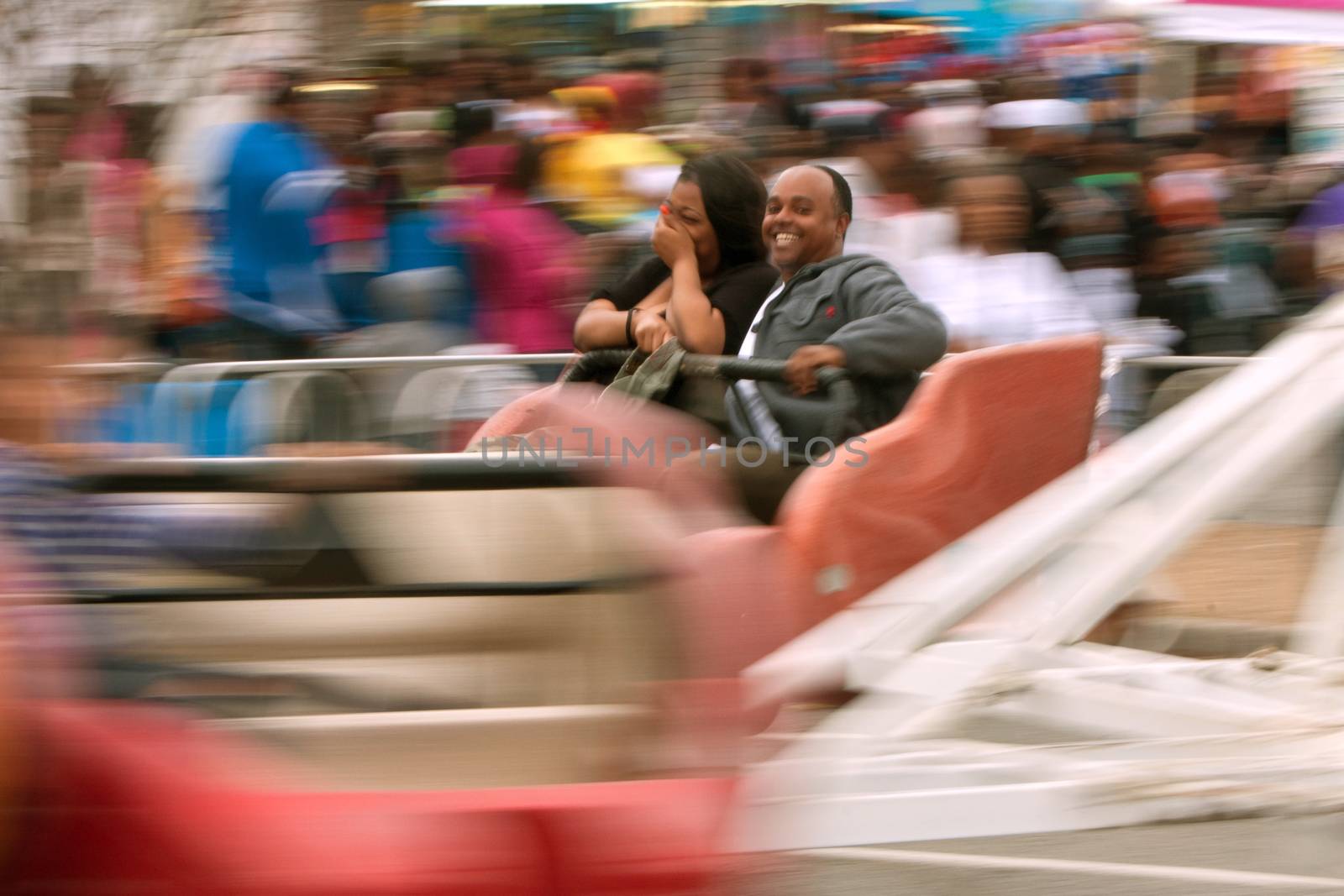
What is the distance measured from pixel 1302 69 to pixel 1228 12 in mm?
3785

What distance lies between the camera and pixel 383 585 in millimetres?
2402

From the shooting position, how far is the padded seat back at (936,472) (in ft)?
13.4

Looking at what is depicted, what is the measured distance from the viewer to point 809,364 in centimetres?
432

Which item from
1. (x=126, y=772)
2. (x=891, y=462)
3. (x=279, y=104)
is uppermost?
(x=279, y=104)

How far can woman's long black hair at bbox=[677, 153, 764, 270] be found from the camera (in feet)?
15.8

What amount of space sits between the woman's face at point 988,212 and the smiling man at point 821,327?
4.72ft

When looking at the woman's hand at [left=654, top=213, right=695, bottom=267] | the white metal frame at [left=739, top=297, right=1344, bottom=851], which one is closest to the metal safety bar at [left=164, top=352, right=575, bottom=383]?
the woman's hand at [left=654, top=213, right=695, bottom=267]

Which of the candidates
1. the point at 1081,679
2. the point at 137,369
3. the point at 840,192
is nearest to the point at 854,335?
the point at 840,192

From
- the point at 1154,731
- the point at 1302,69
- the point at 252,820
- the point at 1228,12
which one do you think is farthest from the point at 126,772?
the point at 1302,69

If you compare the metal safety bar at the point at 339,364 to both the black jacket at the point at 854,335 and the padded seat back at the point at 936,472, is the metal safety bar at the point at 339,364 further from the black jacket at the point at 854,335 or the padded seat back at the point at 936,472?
the padded seat back at the point at 936,472

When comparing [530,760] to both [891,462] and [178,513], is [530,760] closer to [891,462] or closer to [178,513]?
[178,513]

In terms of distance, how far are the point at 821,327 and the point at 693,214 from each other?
53cm

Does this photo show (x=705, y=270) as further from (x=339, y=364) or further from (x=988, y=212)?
(x=988, y=212)

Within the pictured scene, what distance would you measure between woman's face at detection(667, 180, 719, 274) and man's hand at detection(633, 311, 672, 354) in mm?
233
